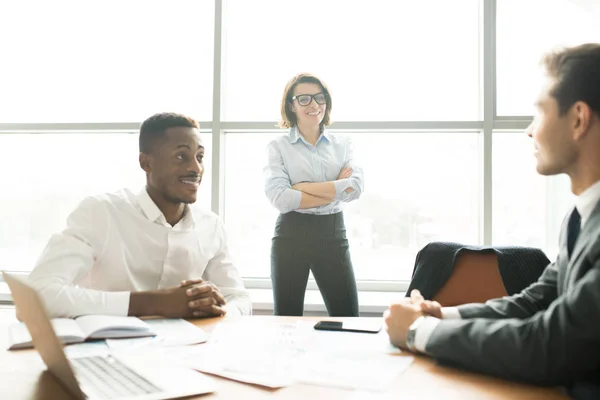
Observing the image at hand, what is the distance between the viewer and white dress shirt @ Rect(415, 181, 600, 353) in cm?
116

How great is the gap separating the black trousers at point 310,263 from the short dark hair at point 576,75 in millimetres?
1673

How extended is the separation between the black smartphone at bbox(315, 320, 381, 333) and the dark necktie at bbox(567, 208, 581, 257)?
560mm

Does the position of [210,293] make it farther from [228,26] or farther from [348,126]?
[228,26]

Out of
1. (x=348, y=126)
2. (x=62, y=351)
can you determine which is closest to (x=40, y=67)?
(x=348, y=126)

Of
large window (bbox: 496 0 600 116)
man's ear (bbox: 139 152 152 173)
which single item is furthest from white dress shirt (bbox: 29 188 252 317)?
large window (bbox: 496 0 600 116)

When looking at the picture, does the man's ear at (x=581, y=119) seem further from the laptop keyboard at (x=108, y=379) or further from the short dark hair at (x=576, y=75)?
the laptop keyboard at (x=108, y=379)

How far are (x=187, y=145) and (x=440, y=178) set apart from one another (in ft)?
7.06

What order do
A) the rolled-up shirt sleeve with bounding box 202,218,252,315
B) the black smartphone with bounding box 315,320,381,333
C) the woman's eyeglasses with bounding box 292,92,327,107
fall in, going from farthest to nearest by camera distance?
the woman's eyeglasses with bounding box 292,92,327,107 < the rolled-up shirt sleeve with bounding box 202,218,252,315 < the black smartphone with bounding box 315,320,381,333

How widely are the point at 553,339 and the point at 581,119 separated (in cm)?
53

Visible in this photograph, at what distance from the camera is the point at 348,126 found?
11.8 ft

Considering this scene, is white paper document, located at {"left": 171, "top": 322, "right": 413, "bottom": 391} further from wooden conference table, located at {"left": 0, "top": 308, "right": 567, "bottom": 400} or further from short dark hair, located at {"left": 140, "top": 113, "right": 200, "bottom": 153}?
short dark hair, located at {"left": 140, "top": 113, "right": 200, "bottom": 153}

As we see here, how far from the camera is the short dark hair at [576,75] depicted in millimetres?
1176

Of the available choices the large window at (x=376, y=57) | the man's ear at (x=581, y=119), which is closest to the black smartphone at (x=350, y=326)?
the man's ear at (x=581, y=119)

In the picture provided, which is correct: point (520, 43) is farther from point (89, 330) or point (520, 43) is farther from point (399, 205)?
point (89, 330)
